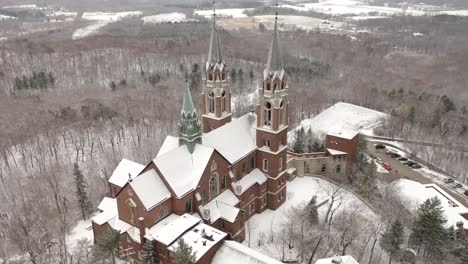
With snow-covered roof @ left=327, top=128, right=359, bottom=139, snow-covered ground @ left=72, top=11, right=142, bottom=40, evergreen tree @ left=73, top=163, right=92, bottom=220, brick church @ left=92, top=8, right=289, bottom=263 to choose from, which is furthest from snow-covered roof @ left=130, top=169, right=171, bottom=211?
snow-covered ground @ left=72, top=11, right=142, bottom=40

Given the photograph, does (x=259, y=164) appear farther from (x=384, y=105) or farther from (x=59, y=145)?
(x=384, y=105)

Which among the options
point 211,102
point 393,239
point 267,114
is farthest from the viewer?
point 211,102

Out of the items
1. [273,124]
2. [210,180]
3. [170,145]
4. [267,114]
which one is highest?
[267,114]

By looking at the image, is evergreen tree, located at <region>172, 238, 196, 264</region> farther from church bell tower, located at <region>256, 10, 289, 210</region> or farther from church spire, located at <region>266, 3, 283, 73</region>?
church spire, located at <region>266, 3, 283, 73</region>

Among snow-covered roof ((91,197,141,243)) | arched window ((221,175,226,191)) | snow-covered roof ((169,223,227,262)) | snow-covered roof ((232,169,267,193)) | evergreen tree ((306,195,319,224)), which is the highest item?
arched window ((221,175,226,191))

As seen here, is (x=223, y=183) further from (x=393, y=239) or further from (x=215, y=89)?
(x=393, y=239)

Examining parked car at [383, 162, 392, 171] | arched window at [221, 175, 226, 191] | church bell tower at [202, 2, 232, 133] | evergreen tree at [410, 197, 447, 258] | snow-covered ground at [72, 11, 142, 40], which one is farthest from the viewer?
snow-covered ground at [72, 11, 142, 40]

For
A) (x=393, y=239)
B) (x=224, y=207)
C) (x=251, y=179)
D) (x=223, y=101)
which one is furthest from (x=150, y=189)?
(x=393, y=239)
